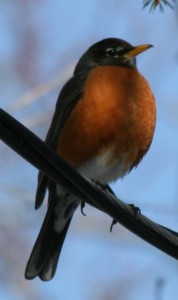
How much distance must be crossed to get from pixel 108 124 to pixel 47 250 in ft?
2.61

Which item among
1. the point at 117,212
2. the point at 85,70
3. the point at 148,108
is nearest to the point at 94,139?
the point at 148,108

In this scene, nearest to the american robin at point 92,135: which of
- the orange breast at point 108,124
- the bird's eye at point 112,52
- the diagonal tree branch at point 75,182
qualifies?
the orange breast at point 108,124

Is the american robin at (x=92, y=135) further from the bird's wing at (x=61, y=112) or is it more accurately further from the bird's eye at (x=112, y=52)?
the bird's eye at (x=112, y=52)

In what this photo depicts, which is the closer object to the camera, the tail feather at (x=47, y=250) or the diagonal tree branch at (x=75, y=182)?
the diagonal tree branch at (x=75, y=182)

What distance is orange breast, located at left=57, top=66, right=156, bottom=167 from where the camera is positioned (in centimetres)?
398

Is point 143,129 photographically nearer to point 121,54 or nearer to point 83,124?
point 83,124

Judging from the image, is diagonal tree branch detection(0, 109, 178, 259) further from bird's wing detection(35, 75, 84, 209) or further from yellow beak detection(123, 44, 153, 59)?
yellow beak detection(123, 44, 153, 59)

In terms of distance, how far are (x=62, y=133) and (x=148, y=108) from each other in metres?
0.49

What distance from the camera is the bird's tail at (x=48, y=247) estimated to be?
13.1 ft

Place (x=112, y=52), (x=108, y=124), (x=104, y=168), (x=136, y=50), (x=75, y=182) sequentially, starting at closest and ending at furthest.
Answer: (x=75, y=182), (x=108, y=124), (x=104, y=168), (x=136, y=50), (x=112, y=52)

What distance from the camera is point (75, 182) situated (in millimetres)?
2547

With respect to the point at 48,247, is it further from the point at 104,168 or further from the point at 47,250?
the point at 104,168

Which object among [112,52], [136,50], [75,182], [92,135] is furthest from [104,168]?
[75,182]

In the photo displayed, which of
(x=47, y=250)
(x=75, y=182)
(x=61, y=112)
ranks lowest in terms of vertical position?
(x=75, y=182)
